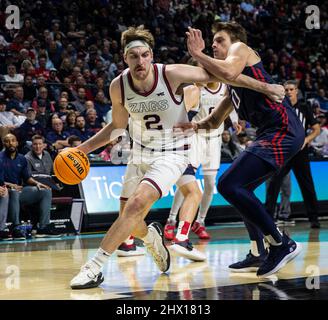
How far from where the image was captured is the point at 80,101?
47.9 feet

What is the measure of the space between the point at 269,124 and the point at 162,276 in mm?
1623

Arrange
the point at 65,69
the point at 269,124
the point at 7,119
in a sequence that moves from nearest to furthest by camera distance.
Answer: the point at 269,124, the point at 7,119, the point at 65,69

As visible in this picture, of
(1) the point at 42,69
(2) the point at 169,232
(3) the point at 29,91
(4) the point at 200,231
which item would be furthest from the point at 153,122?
(1) the point at 42,69

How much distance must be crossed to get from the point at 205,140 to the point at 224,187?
4.17 meters

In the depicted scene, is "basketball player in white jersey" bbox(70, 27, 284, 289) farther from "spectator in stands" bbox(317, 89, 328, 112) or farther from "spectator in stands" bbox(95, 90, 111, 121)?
"spectator in stands" bbox(317, 89, 328, 112)

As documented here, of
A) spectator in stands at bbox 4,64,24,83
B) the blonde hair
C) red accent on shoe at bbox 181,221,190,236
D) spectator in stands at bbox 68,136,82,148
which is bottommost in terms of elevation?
red accent on shoe at bbox 181,221,190,236

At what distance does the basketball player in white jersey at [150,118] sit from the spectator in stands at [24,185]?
457cm

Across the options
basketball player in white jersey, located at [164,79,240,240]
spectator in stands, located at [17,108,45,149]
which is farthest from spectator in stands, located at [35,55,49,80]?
basketball player in white jersey, located at [164,79,240,240]

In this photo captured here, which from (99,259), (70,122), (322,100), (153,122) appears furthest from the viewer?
(322,100)

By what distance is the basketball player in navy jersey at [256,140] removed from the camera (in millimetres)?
6125

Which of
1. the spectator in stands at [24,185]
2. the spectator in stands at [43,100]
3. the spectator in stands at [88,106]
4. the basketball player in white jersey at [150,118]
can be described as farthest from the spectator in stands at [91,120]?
the basketball player in white jersey at [150,118]

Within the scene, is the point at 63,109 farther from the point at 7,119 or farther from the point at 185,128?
the point at 185,128

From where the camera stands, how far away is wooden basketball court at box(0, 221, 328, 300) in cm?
533

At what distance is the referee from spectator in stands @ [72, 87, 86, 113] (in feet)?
15.2
